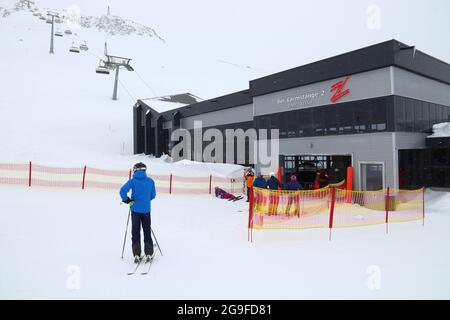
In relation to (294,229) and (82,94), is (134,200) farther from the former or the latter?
(82,94)

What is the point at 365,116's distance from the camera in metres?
13.0

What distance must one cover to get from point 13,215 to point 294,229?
8.73 meters

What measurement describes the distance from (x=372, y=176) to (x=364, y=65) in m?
5.11

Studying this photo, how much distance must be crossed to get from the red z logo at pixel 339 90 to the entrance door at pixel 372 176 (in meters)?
3.53

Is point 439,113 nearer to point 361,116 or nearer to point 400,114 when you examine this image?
point 400,114

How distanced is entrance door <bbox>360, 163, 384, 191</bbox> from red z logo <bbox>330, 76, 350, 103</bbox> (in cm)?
353

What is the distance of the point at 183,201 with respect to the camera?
12680 mm

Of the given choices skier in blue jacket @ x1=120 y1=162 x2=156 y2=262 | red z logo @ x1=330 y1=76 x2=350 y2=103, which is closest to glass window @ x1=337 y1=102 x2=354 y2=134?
red z logo @ x1=330 y1=76 x2=350 y2=103

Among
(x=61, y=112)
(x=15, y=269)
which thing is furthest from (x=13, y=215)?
(x=61, y=112)

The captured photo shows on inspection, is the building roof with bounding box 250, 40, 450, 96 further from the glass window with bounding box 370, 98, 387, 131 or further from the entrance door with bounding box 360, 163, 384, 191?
the entrance door with bounding box 360, 163, 384, 191

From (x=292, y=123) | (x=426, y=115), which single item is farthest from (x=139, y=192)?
(x=426, y=115)

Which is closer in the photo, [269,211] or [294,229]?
[294,229]
